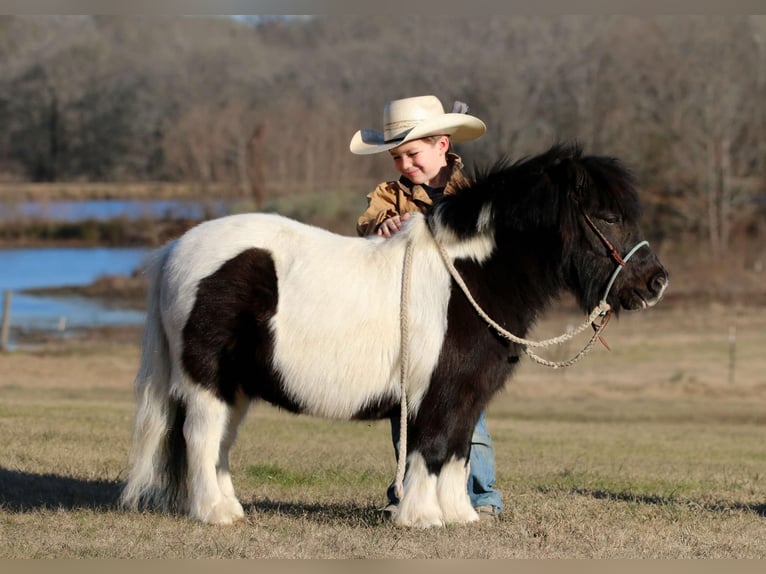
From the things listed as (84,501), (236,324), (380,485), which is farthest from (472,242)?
(84,501)

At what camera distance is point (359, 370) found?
6.18 metres

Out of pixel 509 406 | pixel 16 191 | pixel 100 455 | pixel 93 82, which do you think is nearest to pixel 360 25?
pixel 93 82

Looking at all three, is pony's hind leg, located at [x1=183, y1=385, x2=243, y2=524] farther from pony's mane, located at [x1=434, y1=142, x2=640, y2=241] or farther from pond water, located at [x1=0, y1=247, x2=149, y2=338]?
pond water, located at [x1=0, y1=247, x2=149, y2=338]

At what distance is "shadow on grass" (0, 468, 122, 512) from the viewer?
6.98 meters

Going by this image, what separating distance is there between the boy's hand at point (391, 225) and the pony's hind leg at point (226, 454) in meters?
1.32

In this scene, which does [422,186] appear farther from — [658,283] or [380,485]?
[380,485]

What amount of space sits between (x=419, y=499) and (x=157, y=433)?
5.29 ft

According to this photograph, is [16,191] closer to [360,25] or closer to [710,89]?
[710,89]

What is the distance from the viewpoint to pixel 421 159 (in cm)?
683

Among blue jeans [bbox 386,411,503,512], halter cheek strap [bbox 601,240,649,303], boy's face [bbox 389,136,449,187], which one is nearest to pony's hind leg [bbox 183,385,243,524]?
blue jeans [bbox 386,411,503,512]

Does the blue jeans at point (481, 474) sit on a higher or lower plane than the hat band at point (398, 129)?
lower

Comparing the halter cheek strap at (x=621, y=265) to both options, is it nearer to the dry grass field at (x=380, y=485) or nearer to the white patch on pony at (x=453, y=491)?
the white patch on pony at (x=453, y=491)

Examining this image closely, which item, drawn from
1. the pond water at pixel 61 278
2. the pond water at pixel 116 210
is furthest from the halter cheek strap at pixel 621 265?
the pond water at pixel 116 210

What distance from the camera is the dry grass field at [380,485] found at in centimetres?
591
